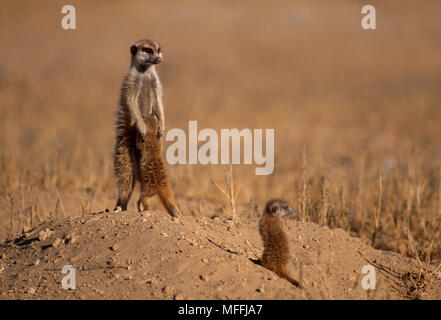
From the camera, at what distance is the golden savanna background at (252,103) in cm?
696

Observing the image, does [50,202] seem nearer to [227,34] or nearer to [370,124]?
[370,124]

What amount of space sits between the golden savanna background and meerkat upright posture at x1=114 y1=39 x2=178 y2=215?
3.01ft

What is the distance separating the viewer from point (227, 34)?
81.9 ft

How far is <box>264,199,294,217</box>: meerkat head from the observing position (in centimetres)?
437

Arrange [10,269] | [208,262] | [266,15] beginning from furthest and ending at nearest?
[266,15] < [10,269] < [208,262]

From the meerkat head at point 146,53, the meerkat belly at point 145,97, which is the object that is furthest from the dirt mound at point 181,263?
the meerkat head at point 146,53

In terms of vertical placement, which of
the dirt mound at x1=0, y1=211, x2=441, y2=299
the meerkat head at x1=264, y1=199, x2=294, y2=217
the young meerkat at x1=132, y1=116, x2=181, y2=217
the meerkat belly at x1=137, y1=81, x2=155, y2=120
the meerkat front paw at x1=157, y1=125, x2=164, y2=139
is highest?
the meerkat belly at x1=137, y1=81, x2=155, y2=120

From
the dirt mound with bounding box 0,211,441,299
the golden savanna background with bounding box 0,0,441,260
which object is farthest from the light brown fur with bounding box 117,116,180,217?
the golden savanna background with bounding box 0,0,441,260

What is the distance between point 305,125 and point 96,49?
11.3 metres

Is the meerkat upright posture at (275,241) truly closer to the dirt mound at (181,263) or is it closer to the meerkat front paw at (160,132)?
the dirt mound at (181,263)

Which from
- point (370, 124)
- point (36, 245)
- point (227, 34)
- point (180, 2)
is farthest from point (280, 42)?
point (36, 245)

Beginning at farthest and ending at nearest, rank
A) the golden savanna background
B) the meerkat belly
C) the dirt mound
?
the golden savanna background < the meerkat belly < the dirt mound

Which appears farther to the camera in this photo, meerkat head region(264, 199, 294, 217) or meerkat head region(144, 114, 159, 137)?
meerkat head region(144, 114, 159, 137)

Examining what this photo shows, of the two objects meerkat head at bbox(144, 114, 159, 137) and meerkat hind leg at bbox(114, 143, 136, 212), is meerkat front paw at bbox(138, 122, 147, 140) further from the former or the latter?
meerkat hind leg at bbox(114, 143, 136, 212)
